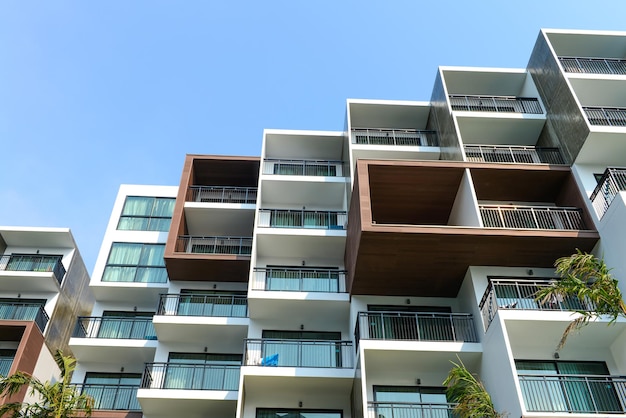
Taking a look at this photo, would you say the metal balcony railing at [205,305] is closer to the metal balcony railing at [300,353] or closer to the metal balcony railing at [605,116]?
the metal balcony railing at [300,353]

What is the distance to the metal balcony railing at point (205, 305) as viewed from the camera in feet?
64.8

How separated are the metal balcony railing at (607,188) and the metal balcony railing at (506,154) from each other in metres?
3.38

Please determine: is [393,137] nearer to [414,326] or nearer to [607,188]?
[607,188]

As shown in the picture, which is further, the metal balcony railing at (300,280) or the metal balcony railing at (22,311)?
the metal balcony railing at (22,311)

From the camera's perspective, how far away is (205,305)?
20.0m

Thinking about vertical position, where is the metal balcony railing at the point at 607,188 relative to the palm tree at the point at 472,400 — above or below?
above

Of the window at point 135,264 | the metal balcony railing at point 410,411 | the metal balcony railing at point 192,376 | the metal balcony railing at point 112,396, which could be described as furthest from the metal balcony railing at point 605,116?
the metal balcony railing at point 112,396

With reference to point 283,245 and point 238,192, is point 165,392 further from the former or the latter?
point 238,192

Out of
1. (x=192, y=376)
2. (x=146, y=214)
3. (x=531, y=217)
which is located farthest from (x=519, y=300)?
(x=146, y=214)

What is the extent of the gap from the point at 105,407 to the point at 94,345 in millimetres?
2262

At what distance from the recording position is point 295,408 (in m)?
16.6

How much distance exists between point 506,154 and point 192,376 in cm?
1424

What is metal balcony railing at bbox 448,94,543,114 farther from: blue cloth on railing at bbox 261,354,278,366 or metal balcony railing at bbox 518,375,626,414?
blue cloth on railing at bbox 261,354,278,366

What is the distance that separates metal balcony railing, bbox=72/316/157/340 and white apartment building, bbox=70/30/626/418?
78 millimetres
